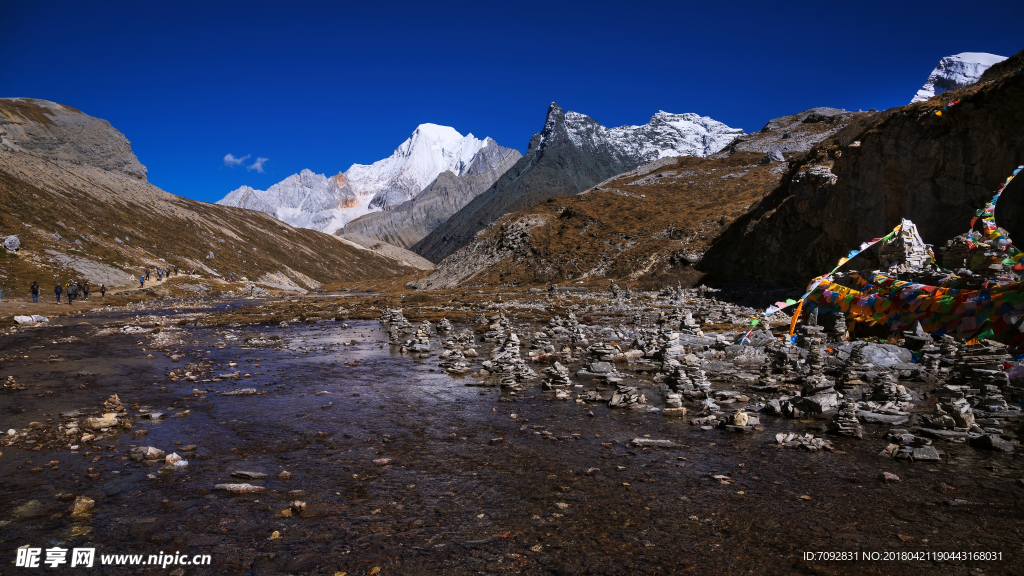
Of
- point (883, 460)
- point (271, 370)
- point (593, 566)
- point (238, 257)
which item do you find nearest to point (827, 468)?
point (883, 460)

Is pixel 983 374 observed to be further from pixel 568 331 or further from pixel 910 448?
pixel 568 331

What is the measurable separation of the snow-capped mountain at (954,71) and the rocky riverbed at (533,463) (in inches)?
3856

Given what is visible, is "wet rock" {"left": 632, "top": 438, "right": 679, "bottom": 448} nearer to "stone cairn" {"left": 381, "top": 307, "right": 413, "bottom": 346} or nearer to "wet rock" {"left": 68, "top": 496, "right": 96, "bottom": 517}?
"wet rock" {"left": 68, "top": 496, "right": 96, "bottom": 517}

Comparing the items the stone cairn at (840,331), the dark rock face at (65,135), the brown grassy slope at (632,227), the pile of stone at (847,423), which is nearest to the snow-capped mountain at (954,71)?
the brown grassy slope at (632,227)

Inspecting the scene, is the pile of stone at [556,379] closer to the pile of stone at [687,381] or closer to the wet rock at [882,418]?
the pile of stone at [687,381]

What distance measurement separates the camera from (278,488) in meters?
7.39

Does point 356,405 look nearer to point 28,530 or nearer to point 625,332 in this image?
point 28,530

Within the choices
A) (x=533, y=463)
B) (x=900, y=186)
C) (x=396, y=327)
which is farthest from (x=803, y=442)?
(x=900, y=186)

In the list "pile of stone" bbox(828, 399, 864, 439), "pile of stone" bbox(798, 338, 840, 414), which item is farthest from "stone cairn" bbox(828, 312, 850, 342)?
"pile of stone" bbox(828, 399, 864, 439)

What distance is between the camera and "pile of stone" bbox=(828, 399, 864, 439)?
358 inches

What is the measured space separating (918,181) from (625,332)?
23.2 m

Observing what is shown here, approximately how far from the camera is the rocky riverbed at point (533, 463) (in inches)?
222

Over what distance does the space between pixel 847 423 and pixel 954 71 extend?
111302 millimetres

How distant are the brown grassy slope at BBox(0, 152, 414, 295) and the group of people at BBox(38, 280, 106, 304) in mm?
2314
